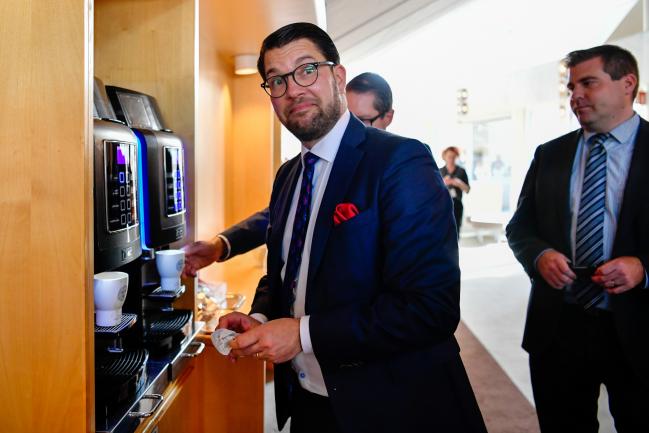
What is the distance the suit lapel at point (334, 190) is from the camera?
127 cm

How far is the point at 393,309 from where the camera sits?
46.7 inches

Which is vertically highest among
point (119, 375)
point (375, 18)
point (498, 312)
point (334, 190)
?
point (375, 18)

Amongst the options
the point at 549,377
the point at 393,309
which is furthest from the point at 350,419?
the point at 549,377

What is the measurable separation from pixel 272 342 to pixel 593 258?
50.0 inches

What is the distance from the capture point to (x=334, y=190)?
1.30 metres

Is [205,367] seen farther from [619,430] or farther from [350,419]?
[619,430]

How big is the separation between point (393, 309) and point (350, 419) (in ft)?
0.94

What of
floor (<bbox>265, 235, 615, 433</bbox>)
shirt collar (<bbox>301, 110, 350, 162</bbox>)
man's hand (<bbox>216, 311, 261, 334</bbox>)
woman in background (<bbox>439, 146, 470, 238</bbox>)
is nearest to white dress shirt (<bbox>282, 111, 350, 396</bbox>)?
shirt collar (<bbox>301, 110, 350, 162</bbox>)

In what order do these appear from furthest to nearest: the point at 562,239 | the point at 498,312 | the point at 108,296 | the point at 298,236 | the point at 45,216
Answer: the point at 498,312
the point at 562,239
the point at 298,236
the point at 108,296
the point at 45,216

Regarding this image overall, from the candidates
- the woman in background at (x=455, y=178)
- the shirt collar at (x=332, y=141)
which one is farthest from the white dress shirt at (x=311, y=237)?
the woman in background at (x=455, y=178)

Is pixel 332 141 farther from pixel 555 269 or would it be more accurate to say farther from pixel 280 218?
pixel 555 269

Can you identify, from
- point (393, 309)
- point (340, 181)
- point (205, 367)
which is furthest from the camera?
point (205, 367)

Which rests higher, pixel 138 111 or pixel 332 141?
pixel 138 111

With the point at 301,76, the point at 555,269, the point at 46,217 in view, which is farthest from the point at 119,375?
the point at 555,269
